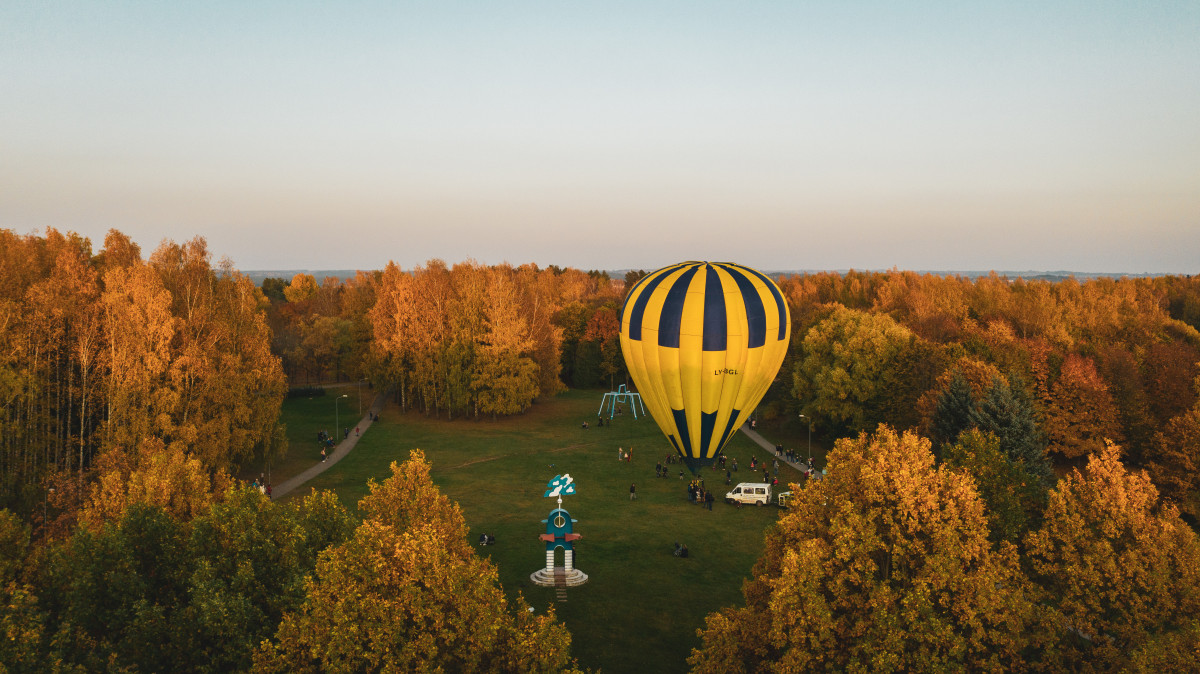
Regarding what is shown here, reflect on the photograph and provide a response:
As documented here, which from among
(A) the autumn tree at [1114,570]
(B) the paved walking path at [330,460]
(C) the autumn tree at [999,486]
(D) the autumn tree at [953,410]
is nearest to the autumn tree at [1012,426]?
(D) the autumn tree at [953,410]

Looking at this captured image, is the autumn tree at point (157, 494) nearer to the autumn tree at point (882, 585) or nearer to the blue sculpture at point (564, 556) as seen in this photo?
the blue sculpture at point (564, 556)

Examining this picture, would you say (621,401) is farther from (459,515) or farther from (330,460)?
(459,515)

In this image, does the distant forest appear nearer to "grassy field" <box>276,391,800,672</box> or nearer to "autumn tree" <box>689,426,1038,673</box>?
"autumn tree" <box>689,426,1038,673</box>

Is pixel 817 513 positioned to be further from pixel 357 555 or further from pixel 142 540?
pixel 142 540

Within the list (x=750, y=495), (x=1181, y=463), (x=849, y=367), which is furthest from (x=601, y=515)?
(x=1181, y=463)

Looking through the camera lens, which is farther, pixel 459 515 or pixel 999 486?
pixel 999 486

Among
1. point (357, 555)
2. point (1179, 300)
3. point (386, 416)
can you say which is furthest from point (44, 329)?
point (1179, 300)

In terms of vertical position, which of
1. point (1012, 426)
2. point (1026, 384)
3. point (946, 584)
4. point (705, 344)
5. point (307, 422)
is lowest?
point (307, 422)
